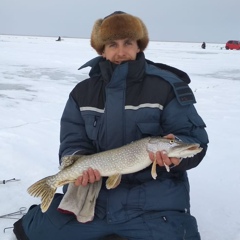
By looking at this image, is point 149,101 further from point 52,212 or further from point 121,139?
point 52,212

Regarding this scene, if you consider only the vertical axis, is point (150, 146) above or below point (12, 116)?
above

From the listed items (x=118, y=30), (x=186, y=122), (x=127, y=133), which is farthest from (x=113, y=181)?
(x=118, y=30)

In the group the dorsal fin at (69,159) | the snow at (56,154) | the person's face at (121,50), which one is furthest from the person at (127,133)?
the snow at (56,154)

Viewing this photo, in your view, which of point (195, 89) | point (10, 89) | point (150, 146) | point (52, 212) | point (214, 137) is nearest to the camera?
point (150, 146)

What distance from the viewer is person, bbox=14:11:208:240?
2398 millimetres

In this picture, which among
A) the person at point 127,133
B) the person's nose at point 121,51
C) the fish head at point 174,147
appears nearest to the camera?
the fish head at point 174,147

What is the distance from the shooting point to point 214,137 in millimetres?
5117

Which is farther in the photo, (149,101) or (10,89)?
(10,89)

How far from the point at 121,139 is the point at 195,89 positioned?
749 cm

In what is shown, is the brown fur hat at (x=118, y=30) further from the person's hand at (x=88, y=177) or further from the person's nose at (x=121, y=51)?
the person's hand at (x=88, y=177)

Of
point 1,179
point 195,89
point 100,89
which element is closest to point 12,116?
point 1,179

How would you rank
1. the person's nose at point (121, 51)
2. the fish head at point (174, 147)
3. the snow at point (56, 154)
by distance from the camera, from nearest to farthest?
the fish head at point (174, 147) → the person's nose at point (121, 51) → the snow at point (56, 154)

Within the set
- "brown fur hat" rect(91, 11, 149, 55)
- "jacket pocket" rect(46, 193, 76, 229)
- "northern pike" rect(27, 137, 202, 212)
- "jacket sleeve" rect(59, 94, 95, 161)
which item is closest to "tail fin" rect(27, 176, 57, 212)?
"northern pike" rect(27, 137, 202, 212)

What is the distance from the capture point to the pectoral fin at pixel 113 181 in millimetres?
2408
